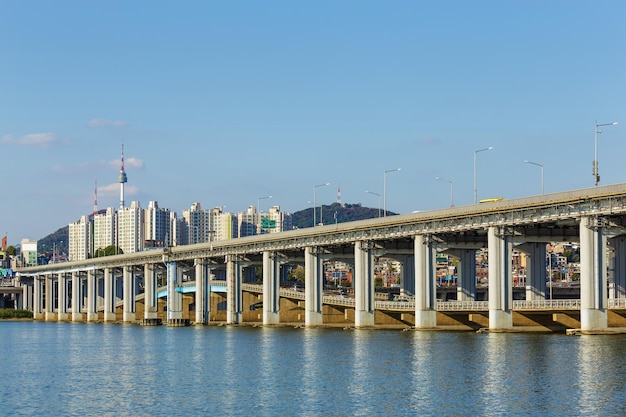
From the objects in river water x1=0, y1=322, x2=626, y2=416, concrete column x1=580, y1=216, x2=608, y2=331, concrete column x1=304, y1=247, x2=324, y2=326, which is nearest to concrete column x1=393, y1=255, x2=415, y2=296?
concrete column x1=304, y1=247, x2=324, y2=326

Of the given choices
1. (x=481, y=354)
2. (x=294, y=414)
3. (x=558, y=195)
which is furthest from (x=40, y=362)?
(x=558, y=195)

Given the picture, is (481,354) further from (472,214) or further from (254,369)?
(472,214)

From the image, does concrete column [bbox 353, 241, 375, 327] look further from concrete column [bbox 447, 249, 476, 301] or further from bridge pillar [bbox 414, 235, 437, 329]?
bridge pillar [bbox 414, 235, 437, 329]

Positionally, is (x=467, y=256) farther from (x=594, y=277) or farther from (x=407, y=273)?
(x=594, y=277)

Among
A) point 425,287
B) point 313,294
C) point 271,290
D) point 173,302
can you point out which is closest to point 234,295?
point 271,290

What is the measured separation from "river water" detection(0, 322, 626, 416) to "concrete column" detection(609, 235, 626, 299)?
13.8m

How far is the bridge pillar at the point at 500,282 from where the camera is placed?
114 metres

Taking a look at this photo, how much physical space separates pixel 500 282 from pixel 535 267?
18193mm

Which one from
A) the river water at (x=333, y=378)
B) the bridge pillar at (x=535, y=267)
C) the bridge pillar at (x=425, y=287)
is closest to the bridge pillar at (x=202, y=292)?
the bridge pillar at (x=425, y=287)

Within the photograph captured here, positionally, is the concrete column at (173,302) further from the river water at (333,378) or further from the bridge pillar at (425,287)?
the river water at (333,378)

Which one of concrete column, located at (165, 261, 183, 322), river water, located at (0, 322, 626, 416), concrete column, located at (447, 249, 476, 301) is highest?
concrete column, located at (447, 249, 476, 301)

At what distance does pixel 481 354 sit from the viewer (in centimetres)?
8650

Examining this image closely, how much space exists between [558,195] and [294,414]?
5698 centimetres

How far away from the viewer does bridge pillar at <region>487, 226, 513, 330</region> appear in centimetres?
11450
